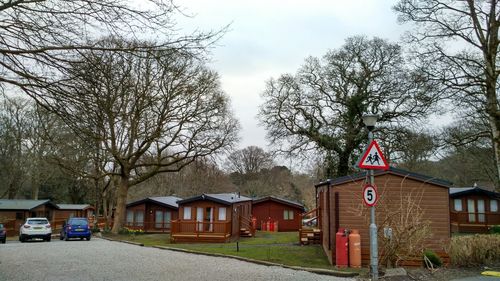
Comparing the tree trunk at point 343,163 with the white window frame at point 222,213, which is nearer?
the white window frame at point 222,213

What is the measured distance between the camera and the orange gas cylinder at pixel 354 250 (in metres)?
14.6

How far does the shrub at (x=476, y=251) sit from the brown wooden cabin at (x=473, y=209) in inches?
791

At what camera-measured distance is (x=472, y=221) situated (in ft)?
109

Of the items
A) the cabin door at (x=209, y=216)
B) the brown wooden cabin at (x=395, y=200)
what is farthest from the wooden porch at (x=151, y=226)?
the brown wooden cabin at (x=395, y=200)

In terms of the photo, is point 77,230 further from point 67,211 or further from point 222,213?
point 67,211

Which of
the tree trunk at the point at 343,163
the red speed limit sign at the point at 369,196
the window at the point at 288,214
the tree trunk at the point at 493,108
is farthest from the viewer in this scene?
the window at the point at 288,214

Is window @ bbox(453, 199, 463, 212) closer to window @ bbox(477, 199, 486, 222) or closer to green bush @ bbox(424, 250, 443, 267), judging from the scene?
window @ bbox(477, 199, 486, 222)

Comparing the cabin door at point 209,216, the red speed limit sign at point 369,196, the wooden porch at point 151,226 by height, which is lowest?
the wooden porch at point 151,226

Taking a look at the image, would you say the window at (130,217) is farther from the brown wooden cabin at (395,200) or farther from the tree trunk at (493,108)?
the tree trunk at (493,108)

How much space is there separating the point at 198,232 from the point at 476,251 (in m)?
18.2

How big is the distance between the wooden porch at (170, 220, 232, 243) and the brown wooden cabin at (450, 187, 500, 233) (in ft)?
57.7

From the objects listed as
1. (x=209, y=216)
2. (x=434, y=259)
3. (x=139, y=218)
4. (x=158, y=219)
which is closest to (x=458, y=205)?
(x=209, y=216)

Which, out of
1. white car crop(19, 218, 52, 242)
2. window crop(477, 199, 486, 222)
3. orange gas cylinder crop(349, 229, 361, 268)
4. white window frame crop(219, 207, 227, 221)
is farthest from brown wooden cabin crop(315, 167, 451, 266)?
white car crop(19, 218, 52, 242)

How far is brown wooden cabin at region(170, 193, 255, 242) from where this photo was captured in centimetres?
2808
